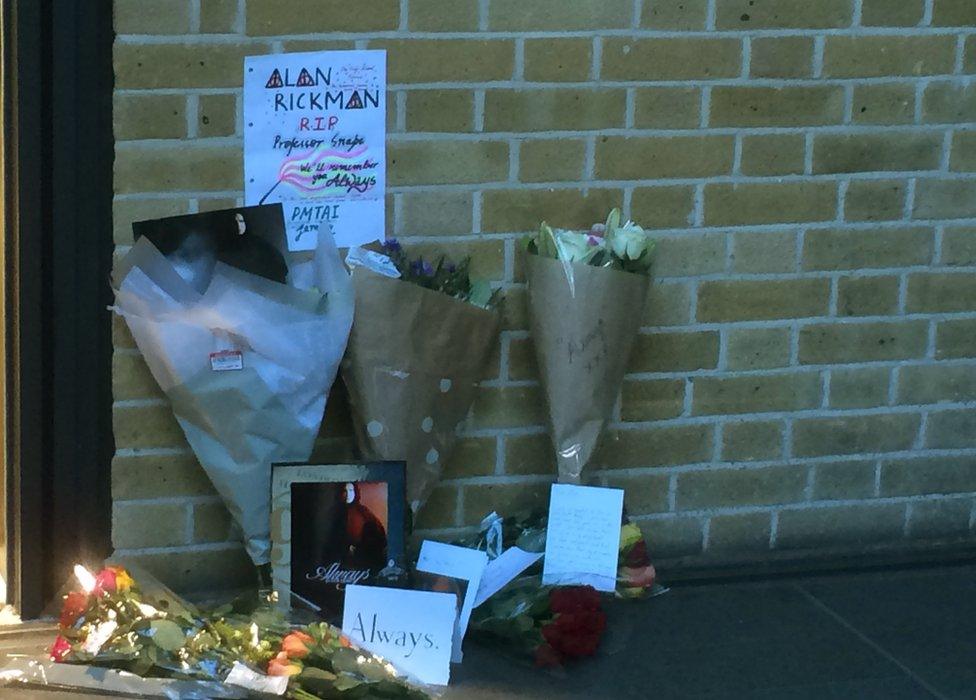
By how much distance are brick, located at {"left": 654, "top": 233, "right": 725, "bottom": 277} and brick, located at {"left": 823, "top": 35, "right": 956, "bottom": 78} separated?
1.67ft

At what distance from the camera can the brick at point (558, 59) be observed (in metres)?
3.13

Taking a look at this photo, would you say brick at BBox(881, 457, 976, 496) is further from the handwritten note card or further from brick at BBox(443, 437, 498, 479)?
brick at BBox(443, 437, 498, 479)

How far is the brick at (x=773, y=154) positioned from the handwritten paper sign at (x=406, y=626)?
1.32 m

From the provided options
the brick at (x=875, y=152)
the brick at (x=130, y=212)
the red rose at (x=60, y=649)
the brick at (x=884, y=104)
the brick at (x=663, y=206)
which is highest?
the brick at (x=884, y=104)

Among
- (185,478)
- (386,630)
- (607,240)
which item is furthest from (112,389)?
(607,240)

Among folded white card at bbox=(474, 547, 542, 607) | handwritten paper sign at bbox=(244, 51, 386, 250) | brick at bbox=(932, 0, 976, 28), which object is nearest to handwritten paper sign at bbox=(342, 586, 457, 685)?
folded white card at bbox=(474, 547, 542, 607)

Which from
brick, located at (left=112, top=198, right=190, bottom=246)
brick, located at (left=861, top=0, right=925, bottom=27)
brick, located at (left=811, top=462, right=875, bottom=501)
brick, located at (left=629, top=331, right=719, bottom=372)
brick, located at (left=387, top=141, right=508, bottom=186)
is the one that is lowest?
brick, located at (left=811, top=462, right=875, bottom=501)

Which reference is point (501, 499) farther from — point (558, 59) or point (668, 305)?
point (558, 59)

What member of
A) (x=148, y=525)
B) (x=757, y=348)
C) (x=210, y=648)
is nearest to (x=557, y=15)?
(x=757, y=348)

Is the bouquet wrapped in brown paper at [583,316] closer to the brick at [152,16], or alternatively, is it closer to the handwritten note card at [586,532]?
the handwritten note card at [586,532]

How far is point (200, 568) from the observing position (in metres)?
3.14

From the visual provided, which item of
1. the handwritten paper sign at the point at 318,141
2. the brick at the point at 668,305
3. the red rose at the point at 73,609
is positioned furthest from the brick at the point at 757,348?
the red rose at the point at 73,609

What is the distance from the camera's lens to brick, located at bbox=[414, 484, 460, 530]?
10.7 feet

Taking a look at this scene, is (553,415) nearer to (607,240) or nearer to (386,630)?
(607,240)
